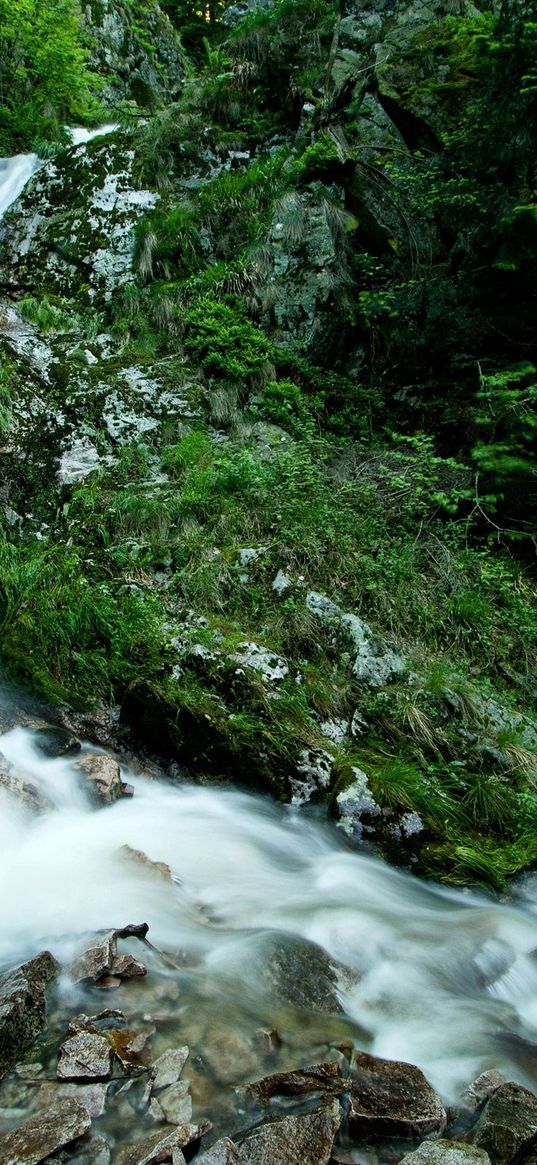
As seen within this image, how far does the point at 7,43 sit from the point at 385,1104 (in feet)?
55.0

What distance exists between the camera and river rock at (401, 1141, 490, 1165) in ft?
6.40

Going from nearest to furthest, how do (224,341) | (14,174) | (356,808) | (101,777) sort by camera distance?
(356,808)
(101,777)
(224,341)
(14,174)

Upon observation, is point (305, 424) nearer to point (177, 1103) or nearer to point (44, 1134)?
point (177, 1103)

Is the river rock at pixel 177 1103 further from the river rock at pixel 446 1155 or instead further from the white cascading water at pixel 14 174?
the white cascading water at pixel 14 174

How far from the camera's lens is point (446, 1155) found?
6.51 feet

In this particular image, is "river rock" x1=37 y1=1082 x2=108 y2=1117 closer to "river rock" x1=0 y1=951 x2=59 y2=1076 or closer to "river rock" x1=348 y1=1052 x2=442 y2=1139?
"river rock" x1=0 y1=951 x2=59 y2=1076

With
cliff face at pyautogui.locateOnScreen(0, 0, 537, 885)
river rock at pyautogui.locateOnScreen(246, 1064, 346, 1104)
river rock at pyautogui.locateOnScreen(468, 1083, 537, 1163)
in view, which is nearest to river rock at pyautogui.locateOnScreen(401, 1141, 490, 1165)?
river rock at pyautogui.locateOnScreen(468, 1083, 537, 1163)

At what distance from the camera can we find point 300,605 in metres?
5.45

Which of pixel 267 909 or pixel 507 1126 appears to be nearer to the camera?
pixel 507 1126

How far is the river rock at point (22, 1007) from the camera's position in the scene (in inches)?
92.0

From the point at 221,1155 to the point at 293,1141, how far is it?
247 millimetres

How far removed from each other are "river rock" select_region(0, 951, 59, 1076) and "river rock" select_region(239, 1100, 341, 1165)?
936 millimetres

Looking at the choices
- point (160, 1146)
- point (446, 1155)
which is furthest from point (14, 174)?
point (446, 1155)

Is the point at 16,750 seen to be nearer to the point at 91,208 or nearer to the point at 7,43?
the point at 91,208
